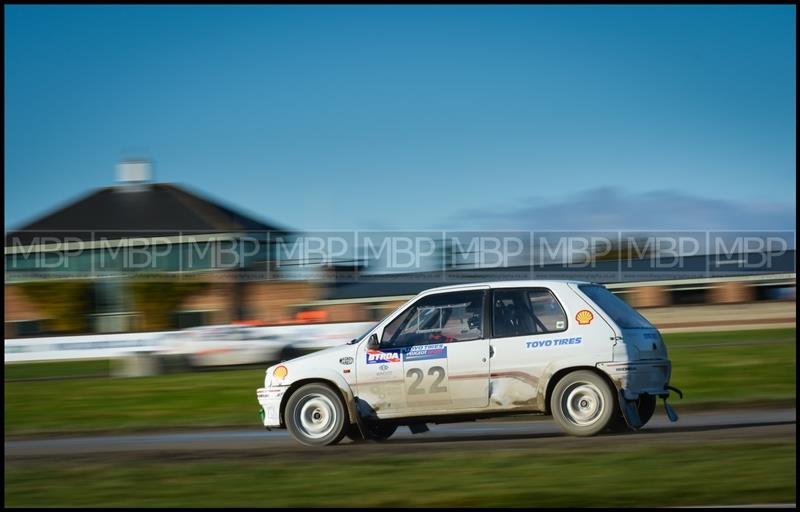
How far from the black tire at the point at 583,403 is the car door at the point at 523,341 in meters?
0.24

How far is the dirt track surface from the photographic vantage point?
427 inches

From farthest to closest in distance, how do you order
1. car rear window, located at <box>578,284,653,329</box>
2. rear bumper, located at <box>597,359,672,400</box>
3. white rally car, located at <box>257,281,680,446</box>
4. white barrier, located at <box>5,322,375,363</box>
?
white barrier, located at <box>5,322,375,363</box> → car rear window, located at <box>578,284,653,329</box> → white rally car, located at <box>257,281,680,446</box> → rear bumper, located at <box>597,359,672,400</box>

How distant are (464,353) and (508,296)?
2.56 ft

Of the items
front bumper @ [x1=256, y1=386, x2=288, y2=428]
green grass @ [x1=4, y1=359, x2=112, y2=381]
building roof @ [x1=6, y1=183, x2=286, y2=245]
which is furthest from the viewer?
building roof @ [x1=6, y1=183, x2=286, y2=245]

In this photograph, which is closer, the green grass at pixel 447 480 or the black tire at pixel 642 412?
the green grass at pixel 447 480

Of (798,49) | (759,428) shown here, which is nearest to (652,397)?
(759,428)

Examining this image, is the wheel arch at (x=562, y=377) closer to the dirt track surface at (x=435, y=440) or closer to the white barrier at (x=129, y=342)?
the dirt track surface at (x=435, y=440)

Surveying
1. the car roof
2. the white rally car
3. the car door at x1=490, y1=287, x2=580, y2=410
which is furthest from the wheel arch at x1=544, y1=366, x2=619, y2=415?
the car roof

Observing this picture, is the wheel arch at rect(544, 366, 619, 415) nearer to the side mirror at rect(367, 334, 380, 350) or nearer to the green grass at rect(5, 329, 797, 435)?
the side mirror at rect(367, 334, 380, 350)

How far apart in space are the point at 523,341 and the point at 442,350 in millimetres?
871

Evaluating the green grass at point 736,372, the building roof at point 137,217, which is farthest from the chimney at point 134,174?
the green grass at point 736,372

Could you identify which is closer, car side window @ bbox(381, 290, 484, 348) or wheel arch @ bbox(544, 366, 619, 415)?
wheel arch @ bbox(544, 366, 619, 415)

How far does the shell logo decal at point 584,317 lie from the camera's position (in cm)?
1102

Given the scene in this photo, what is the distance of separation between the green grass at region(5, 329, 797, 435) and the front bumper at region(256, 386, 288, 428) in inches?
148
